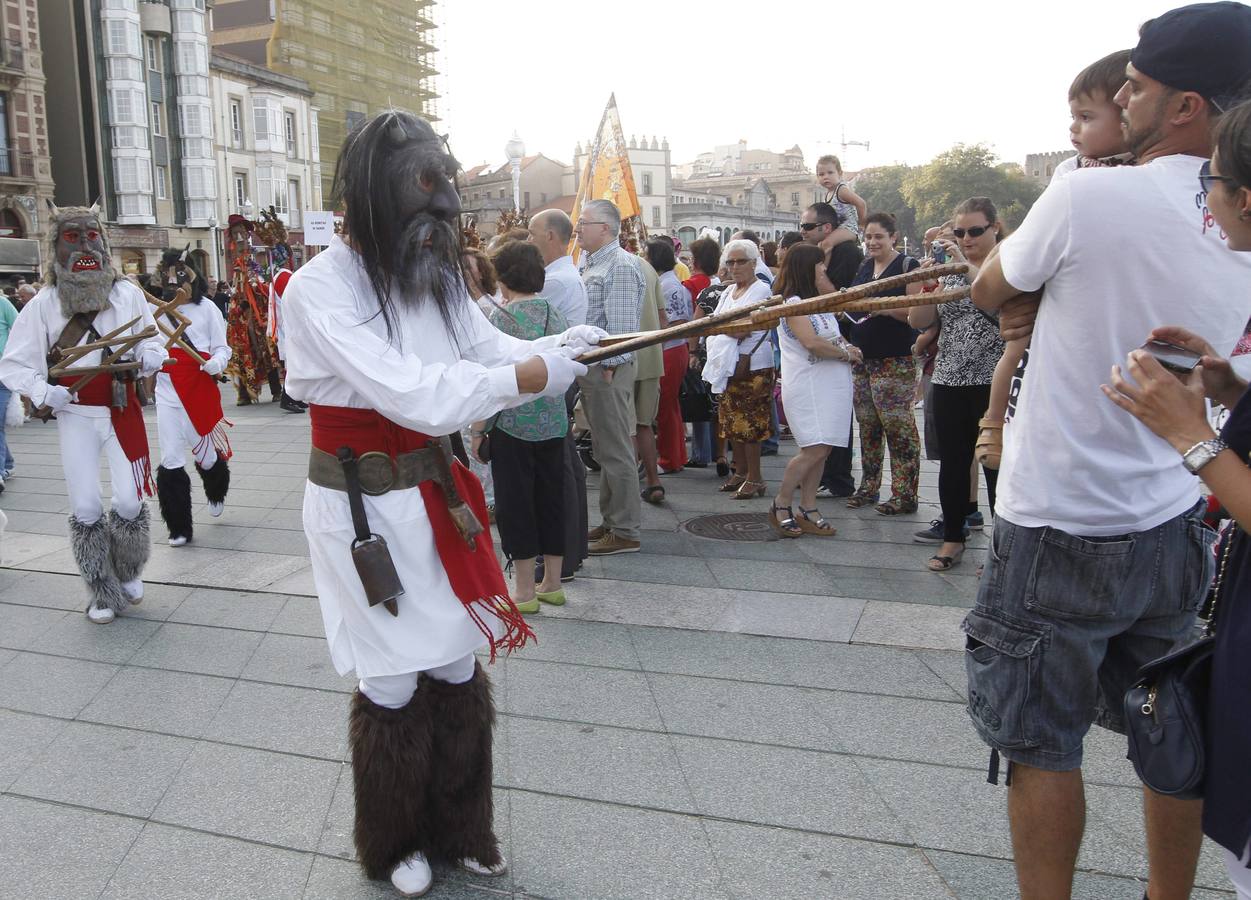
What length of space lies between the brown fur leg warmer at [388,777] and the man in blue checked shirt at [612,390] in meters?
3.32

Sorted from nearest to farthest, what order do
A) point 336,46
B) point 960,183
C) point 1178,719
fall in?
point 1178,719, point 336,46, point 960,183

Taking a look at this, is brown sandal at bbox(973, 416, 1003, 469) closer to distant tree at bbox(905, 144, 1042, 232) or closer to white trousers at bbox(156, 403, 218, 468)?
white trousers at bbox(156, 403, 218, 468)

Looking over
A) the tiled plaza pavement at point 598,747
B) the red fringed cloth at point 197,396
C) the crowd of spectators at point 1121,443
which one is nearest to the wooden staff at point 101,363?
the tiled plaza pavement at point 598,747

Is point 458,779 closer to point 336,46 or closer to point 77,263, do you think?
point 77,263

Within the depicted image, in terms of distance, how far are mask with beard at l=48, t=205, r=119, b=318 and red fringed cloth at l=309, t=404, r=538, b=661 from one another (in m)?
3.04

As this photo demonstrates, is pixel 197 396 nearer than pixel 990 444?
No

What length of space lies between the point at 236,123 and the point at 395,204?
1931 inches

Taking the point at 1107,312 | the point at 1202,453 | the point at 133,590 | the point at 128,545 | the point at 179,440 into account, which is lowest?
the point at 133,590

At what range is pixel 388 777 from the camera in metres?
2.63

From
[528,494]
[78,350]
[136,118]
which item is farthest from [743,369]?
[136,118]

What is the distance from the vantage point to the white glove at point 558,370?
257cm

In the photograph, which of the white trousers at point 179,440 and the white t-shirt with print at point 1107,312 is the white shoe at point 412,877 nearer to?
the white t-shirt with print at point 1107,312

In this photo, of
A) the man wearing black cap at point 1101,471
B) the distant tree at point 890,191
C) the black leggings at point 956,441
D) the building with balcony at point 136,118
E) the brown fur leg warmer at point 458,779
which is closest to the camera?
the man wearing black cap at point 1101,471

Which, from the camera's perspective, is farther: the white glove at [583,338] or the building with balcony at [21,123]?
the building with balcony at [21,123]
